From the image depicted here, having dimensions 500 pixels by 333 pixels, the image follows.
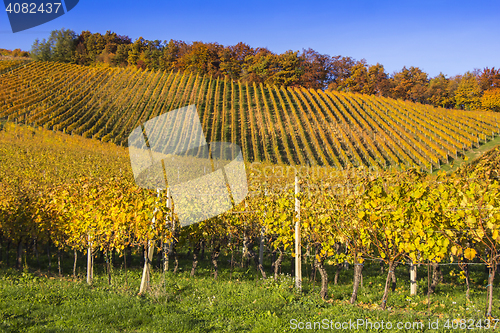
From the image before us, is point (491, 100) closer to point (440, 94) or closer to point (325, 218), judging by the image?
A: point (440, 94)

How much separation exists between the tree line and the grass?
182ft

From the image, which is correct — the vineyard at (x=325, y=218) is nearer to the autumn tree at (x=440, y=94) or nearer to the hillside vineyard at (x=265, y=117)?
the hillside vineyard at (x=265, y=117)

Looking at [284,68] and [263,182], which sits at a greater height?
[284,68]

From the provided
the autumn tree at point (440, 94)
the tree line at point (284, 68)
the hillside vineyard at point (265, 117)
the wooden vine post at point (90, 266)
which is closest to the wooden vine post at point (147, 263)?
the wooden vine post at point (90, 266)

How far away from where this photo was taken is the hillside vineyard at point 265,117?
2452cm

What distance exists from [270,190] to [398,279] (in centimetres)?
374

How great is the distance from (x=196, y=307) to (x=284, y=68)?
195ft

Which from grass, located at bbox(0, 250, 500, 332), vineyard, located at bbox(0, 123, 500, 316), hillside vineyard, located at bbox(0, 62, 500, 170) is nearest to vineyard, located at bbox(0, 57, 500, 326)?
vineyard, located at bbox(0, 123, 500, 316)

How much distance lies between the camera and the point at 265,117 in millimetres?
32562

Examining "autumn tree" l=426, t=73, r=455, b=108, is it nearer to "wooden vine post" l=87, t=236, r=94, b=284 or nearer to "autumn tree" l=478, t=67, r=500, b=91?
"autumn tree" l=478, t=67, r=500, b=91

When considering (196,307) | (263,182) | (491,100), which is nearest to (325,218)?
(196,307)

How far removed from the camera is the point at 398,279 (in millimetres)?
7812

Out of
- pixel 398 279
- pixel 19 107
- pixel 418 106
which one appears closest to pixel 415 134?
pixel 418 106

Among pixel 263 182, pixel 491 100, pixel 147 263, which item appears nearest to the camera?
pixel 147 263
